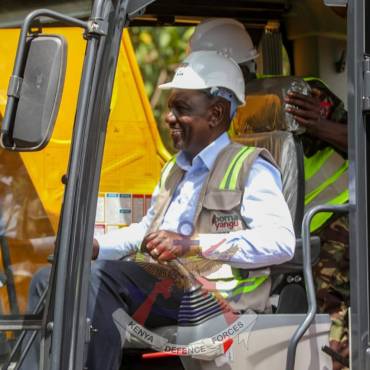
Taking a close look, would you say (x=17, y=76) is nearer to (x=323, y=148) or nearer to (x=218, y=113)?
(x=218, y=113)

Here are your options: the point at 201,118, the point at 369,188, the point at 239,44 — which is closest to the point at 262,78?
the point at 239,44

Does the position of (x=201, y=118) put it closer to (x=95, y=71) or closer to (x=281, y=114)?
(x=281, y=114)

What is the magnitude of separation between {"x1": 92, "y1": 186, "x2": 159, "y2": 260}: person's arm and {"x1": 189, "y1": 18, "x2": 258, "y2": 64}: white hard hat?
709mm

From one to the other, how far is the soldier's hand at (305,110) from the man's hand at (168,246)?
40.3 inches

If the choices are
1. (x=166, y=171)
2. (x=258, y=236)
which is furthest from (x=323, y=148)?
(x=258, y=236)

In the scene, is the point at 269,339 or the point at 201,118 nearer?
the point at 269,339

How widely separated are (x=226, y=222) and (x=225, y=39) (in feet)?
3.58

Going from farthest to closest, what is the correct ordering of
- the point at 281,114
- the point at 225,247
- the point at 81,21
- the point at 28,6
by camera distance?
the point at 281,114 → the point at 225,247 → the point at 28,6 → the point at 81,21

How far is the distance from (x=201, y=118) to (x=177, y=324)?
0.90m

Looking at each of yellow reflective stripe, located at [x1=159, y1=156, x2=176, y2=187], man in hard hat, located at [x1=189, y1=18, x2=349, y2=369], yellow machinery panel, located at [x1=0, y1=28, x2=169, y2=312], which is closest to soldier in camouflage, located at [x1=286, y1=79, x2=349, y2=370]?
man in hard hat, located at [x1=189, y1=18, x2=349, y2=369]

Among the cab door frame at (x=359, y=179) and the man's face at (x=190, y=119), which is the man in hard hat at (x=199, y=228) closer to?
the man's face at (x=190, y=119)

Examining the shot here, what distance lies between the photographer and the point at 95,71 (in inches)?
123

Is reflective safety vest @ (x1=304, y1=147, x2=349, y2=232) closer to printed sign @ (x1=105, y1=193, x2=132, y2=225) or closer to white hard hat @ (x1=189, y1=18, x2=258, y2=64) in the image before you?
white hard hat @ (x1=189, y1=18, x2=258, y2=64)

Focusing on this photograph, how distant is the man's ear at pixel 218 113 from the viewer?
3.96 metres
